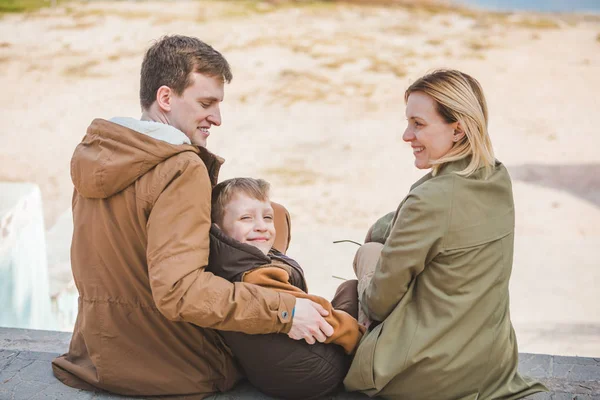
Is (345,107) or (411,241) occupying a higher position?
(411,241)

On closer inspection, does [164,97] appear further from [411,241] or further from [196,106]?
[411,241]

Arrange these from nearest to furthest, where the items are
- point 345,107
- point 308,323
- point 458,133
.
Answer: point 308,323 < point 458,133 < point 345,107

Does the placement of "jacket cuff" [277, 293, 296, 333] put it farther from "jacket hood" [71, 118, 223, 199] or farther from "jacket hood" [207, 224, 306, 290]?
"jacket hood" [71, 118, 223, 199]

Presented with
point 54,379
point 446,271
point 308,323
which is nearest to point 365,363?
point 308,323

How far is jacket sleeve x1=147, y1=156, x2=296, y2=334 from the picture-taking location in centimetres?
223

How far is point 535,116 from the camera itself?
450 inches

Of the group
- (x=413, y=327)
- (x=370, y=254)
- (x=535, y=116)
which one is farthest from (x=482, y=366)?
(x=535, y=116)

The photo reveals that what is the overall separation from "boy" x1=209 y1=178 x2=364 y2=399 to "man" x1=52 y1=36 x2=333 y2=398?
0.24 ft

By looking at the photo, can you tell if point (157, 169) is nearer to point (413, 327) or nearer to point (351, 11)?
point (413, 327)

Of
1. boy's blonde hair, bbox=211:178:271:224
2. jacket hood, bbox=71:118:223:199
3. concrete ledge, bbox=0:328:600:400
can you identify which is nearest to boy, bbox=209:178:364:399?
boy's blonde hair, bbox=211:178:271:224

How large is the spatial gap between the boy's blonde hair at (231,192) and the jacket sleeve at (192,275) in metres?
0.26

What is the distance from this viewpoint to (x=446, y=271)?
2.37 meters

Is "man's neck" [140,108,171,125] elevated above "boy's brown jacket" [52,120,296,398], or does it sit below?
above

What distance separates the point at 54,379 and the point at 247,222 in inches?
34.4
